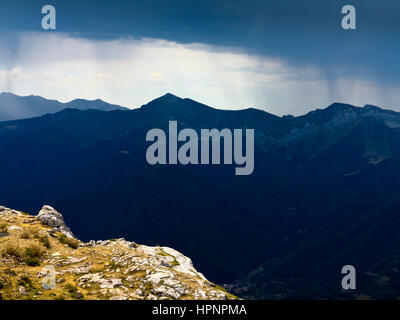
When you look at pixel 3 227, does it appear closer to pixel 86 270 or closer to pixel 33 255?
pixel 33 255

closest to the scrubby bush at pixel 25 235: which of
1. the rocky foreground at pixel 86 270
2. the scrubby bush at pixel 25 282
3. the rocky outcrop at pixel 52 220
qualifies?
the rocky foreground at pixel 86 270

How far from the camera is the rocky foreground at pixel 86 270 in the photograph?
4619 cm

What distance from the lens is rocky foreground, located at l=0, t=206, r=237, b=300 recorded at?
152ft

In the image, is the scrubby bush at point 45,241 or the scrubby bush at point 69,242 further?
the scrubby bush at point 69,242

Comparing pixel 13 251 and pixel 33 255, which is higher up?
pixel 13 251

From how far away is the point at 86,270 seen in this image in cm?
5328

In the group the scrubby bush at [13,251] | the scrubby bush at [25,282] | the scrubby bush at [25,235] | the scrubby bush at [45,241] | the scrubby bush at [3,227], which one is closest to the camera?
the scrubby bush at [25,282]

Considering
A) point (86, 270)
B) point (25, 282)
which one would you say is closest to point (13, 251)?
point (25, 282)

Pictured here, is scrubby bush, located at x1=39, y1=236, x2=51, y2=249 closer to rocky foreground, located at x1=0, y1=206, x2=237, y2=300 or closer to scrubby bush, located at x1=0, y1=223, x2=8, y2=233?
rocky foreground, located at x1=0, y1=206, x2=237, y2=300

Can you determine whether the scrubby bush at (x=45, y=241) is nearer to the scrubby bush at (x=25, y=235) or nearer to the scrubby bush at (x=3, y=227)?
the scrubby bush at (x=25, y=235)
